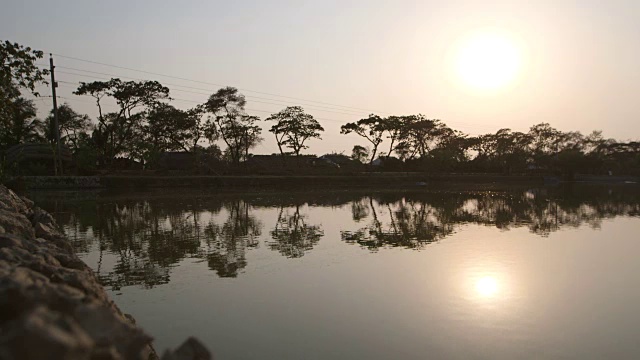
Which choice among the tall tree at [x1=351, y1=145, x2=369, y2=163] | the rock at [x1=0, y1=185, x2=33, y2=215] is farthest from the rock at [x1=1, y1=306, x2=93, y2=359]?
the tall tree at [x1=351, y1=145, x2=369, y2=163]

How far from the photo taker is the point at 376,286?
7887 millimetres

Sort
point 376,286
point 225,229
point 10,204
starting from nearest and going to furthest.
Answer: point 376,286 → point 10,204 → point 225,229

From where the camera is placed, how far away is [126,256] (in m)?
10.3

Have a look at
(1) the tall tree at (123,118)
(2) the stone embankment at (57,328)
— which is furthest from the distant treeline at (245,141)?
(2) the stone embankment at (57,328)

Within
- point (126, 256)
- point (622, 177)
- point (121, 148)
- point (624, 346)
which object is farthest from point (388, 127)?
point (624, 346)

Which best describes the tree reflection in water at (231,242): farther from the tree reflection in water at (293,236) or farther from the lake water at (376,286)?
the tree reflection in water at (293,236)

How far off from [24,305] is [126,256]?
26.6ft

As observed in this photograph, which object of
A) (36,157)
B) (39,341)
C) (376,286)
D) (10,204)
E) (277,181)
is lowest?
(376,286)

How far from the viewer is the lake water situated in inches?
212

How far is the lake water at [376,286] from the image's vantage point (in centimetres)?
538

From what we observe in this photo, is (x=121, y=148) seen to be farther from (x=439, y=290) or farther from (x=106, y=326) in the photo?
(x=106, y=326)

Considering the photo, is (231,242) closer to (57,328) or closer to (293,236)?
(293,236)

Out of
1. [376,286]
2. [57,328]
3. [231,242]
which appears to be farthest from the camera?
[231,242]

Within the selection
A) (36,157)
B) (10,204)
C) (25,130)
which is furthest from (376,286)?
(25,130)
